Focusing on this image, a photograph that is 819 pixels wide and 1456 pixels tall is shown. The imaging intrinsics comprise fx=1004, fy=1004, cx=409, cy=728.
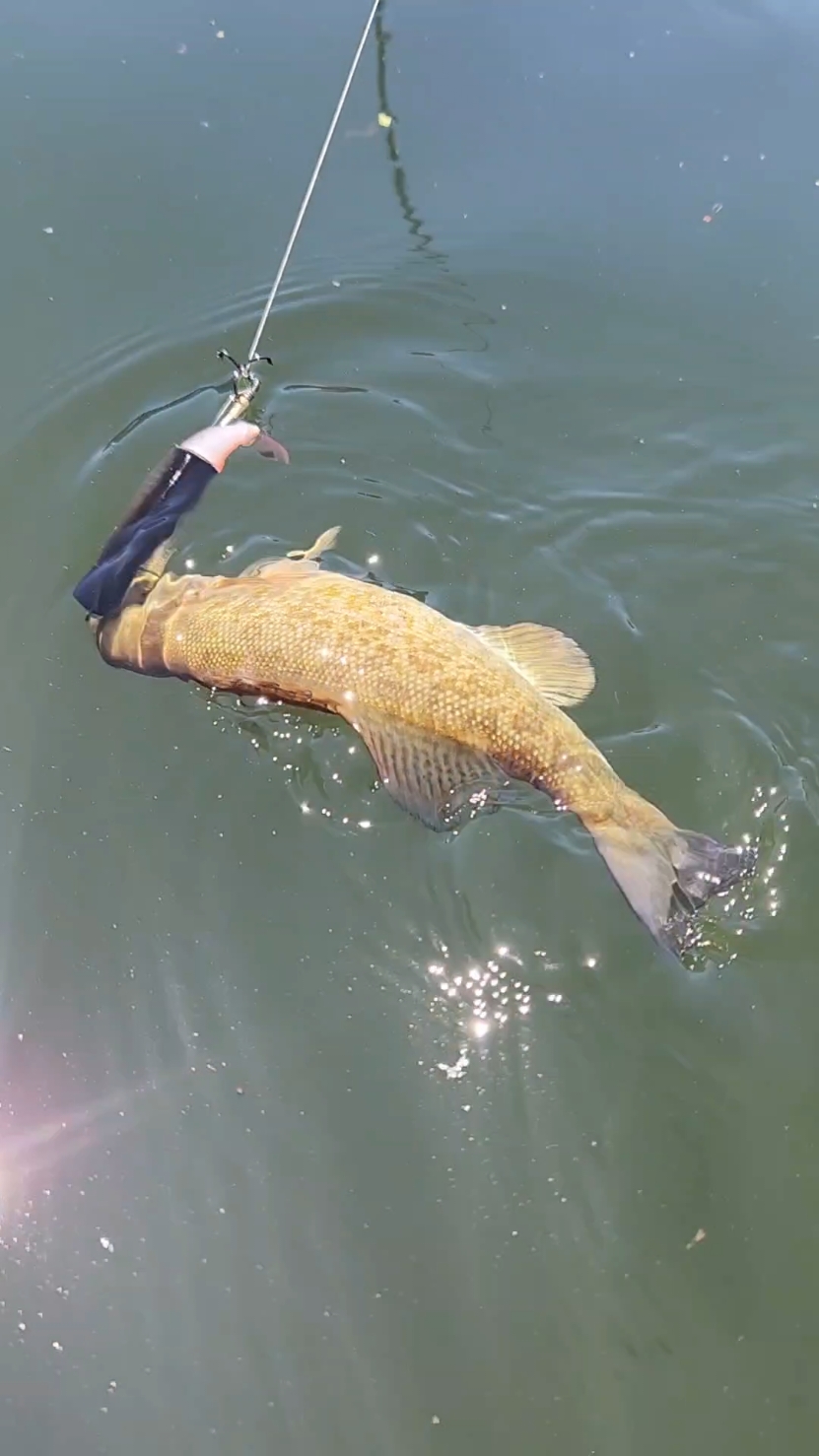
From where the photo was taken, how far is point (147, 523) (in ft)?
12.1

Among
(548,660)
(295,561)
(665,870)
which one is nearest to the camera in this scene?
(665,870)

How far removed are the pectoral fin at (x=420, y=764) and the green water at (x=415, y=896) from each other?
0.28 meters

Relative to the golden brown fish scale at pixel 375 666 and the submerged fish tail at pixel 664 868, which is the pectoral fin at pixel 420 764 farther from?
the submerged fish tail at pixel 664 868

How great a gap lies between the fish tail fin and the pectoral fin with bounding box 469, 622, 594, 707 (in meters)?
0.61

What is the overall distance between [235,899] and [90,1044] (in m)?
0.66

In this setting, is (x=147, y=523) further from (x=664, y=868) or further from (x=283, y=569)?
(x=664, y=868)

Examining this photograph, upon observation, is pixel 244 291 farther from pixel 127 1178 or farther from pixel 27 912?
pixel 127 1178

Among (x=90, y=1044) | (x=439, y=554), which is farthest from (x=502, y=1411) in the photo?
(x=439, y=554)

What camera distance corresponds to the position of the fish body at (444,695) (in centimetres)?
307

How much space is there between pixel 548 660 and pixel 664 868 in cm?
89

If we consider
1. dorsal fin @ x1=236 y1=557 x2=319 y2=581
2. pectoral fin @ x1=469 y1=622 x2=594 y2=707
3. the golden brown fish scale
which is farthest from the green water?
dorsal fin @ x1=236 y1=557 x2=319 y2=581

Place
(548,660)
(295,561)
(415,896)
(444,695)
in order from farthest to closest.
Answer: (295,561), (548,660), (415,896), (444,695)

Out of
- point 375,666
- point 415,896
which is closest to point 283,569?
point 375,666

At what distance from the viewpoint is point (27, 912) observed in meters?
3.57
